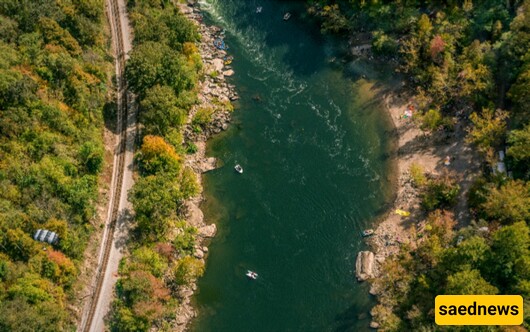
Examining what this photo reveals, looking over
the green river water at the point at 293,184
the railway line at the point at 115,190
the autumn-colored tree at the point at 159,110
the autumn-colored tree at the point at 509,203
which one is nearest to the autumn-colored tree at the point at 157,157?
the autumn-colored tree at the point at 159,110

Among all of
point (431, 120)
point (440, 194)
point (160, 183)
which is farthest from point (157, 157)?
point (431, 120)

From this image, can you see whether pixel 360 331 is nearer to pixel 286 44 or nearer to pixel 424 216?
pixel 424 216

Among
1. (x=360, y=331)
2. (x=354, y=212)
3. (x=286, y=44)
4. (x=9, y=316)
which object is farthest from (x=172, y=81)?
(x=360, y=331)

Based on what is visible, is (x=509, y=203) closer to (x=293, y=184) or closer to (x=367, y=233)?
(x=367, y=233)

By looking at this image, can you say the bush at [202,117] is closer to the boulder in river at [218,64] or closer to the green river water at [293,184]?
the green river water at [293,184]

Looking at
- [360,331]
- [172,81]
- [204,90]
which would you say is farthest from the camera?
[204,90]

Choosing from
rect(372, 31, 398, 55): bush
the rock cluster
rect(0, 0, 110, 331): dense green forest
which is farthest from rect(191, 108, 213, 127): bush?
rect(372, 31, 398, 55): bush
